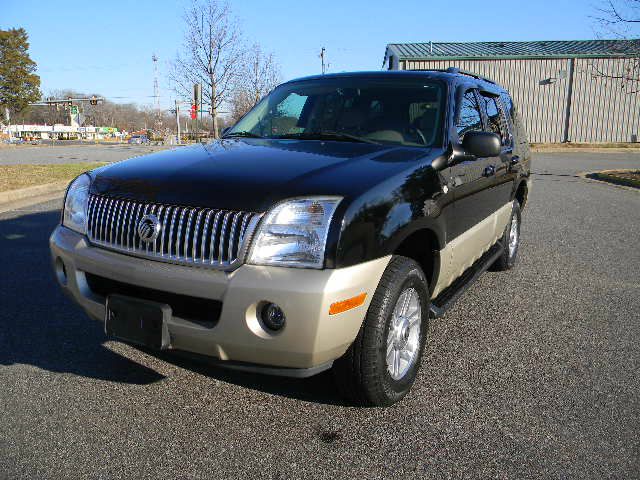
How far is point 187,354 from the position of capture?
8.17 feet

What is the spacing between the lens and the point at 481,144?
3273 mm

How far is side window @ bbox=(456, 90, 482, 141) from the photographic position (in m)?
3.69

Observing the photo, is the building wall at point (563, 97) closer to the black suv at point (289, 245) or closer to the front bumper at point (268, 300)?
the black suv at point (289, 245)

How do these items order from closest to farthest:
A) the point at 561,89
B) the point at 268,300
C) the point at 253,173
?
1. the point at 268,300
2. the point at 253,173
3. the point at 561,89

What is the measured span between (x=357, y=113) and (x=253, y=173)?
136cm

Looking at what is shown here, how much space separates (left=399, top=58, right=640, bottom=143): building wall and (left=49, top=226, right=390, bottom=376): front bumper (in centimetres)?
3574

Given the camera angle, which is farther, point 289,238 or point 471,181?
point 471,181

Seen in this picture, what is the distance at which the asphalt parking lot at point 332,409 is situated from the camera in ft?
7.69

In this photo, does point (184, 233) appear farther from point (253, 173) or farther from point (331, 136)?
point (331, 136)

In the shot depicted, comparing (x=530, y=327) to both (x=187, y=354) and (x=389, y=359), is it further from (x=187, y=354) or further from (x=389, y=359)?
(x=187, y=354)

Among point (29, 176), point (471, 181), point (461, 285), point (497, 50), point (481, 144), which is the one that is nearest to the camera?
point (481, 144)

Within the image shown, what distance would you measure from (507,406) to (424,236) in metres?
1.01

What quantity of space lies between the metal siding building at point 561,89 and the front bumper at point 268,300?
117 ft

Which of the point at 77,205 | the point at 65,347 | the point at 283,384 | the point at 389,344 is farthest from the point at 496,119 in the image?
the point at 65,347
